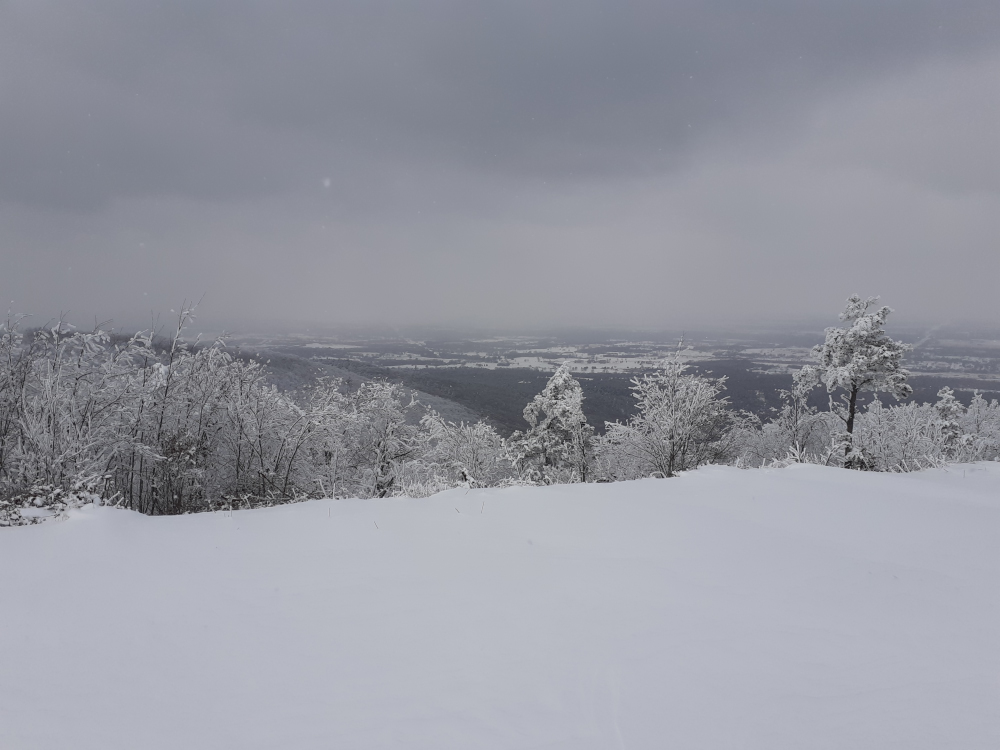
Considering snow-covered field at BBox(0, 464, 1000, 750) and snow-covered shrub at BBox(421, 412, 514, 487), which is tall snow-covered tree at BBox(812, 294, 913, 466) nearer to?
snow-covered shrub at BBox(421, 412, 514, 487)

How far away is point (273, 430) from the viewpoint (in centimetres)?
1266

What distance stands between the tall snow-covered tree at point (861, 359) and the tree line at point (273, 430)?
0.06 meters

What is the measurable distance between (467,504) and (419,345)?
177 metres

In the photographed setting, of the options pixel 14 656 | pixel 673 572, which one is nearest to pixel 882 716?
pixel 673 572

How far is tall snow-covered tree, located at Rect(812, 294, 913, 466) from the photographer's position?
1839cm

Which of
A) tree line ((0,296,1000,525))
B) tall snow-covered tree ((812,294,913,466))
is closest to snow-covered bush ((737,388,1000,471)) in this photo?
tree line ((0,296,1000,525))

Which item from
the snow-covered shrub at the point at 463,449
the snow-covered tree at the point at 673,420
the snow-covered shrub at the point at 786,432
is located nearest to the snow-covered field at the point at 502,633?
the snow-covered tree at the point at 673,420

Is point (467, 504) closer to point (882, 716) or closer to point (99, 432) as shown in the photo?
point (882, 716)

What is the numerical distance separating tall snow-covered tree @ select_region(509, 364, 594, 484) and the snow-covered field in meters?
19.0

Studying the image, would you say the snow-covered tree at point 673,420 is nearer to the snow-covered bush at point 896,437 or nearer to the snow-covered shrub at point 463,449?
the snow-covered bush at point 896,437

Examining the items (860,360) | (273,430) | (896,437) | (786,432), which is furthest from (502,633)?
(786,432)

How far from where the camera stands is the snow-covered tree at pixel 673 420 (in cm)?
1625

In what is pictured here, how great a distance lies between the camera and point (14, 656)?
2.63 m

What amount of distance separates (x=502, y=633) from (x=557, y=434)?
23.1 metres
